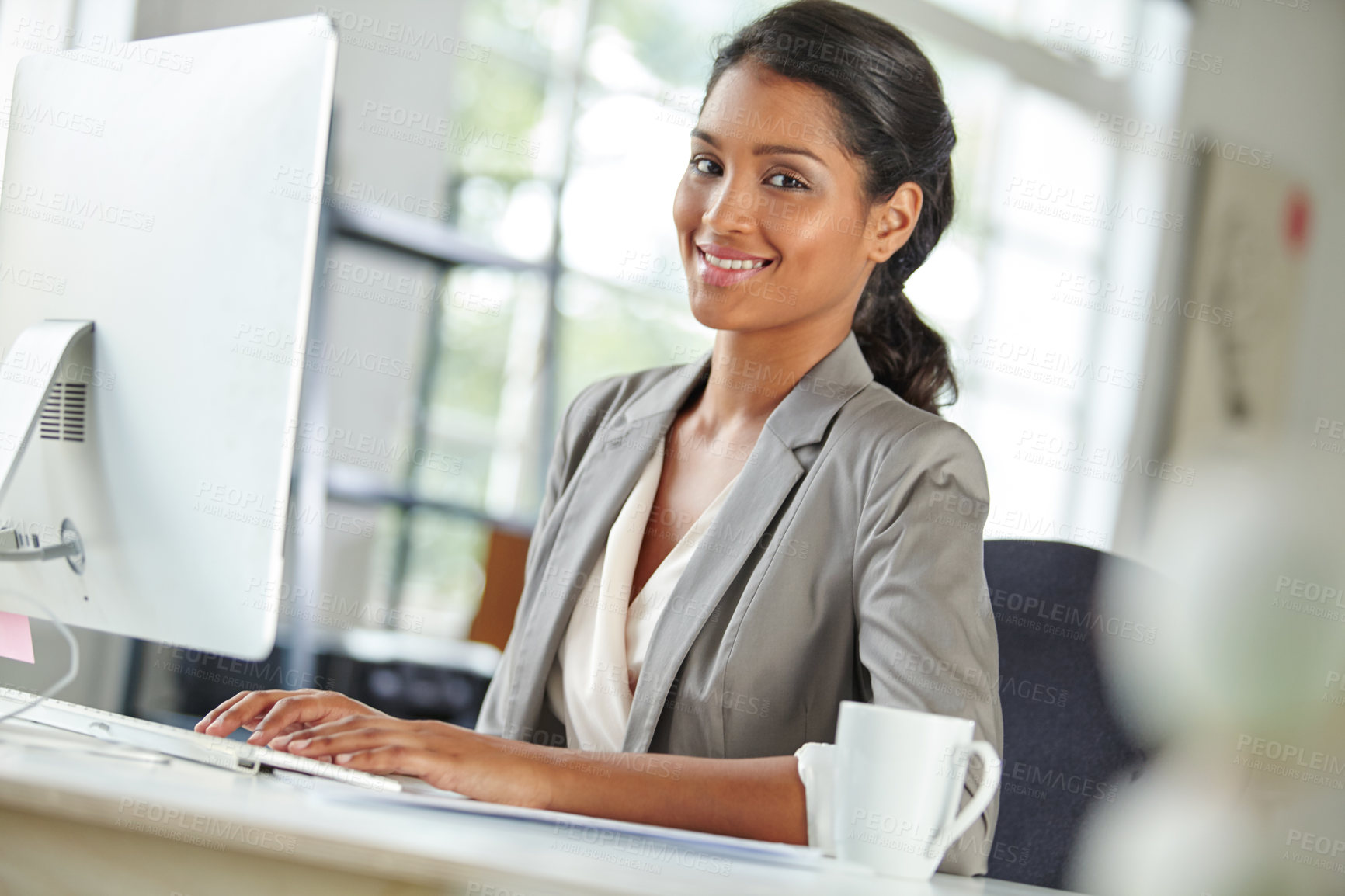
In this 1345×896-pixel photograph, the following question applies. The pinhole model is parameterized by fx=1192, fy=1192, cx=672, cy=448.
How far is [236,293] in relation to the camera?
868 millimetres

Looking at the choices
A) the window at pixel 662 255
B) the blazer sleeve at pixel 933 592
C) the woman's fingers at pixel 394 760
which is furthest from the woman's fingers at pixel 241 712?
the window at pixel 662 255

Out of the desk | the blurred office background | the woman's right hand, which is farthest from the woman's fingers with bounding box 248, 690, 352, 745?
the blurred office background

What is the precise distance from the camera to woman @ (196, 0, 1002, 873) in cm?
96

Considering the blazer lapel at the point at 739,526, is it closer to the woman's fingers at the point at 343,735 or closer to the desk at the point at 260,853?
the woman's fingers at the point at 343,735

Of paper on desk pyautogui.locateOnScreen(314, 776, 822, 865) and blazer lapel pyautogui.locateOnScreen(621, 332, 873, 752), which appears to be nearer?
paper on desk pyautogui.locateOnScreen(314, 776, 822, 865)

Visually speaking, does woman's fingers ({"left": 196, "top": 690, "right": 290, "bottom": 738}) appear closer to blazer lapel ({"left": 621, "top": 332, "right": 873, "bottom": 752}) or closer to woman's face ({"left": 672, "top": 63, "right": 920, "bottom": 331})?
blazer lapel ({"left": 621, "top": 332, "right": 873, "bottom": 752})

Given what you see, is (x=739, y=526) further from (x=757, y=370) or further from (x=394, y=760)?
(x=394, y=760)

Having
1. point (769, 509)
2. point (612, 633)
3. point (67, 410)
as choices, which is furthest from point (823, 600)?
point (67, 410)

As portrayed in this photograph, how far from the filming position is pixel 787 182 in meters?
1.37

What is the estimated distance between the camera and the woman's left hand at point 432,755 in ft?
2.73

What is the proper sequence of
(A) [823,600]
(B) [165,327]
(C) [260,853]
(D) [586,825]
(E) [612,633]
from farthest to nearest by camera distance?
1. (E) [612,633]
2. (A) [823,600]
3. (B) [165,327]
4. (D) [586,825]
5. (C) [260,853]

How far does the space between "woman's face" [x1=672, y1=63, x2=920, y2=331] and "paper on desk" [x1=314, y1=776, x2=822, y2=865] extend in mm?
753

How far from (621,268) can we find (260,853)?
411 cm

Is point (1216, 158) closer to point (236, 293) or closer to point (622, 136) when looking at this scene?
point (622, 136)
